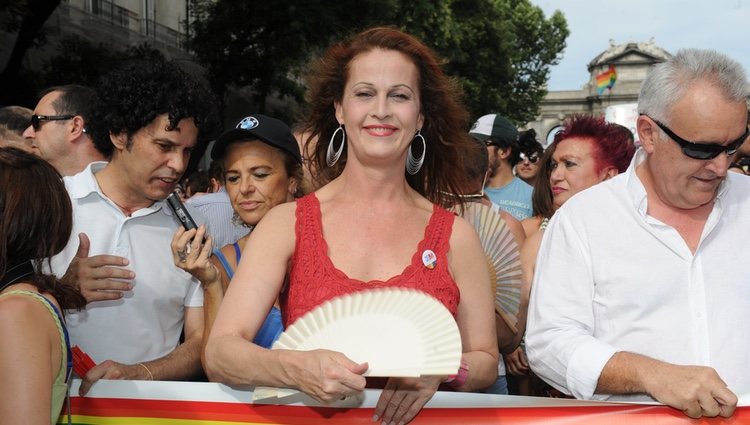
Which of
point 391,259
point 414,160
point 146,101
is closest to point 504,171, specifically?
point 146,101

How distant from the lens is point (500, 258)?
3.64m

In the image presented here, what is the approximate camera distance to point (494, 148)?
7.10 meters

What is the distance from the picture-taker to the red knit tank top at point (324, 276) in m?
2.62

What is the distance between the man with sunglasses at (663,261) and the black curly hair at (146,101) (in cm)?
159

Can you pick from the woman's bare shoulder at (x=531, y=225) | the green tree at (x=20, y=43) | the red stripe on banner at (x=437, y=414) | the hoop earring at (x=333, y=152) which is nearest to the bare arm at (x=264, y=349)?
the red stripe on banner at (x=437, y=414)

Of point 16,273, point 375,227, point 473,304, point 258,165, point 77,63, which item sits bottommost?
point 473,304

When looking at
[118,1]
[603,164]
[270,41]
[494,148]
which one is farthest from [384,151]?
[118,1]

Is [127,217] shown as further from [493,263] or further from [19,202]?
[493,263]

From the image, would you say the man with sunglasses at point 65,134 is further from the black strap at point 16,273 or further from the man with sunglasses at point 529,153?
the man with sunglasses at point 529,153

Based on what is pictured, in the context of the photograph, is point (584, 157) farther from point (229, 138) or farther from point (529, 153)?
point (529, 153)

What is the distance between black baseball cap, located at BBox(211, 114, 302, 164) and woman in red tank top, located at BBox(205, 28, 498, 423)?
926mm

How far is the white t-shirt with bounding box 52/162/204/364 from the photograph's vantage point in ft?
10.7

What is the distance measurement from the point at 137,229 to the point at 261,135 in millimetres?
785

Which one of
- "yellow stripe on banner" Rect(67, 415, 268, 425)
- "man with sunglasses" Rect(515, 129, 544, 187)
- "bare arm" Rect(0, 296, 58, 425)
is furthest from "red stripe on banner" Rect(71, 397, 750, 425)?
"man with sunglasses" Rect(515, 129, 544, 187)
